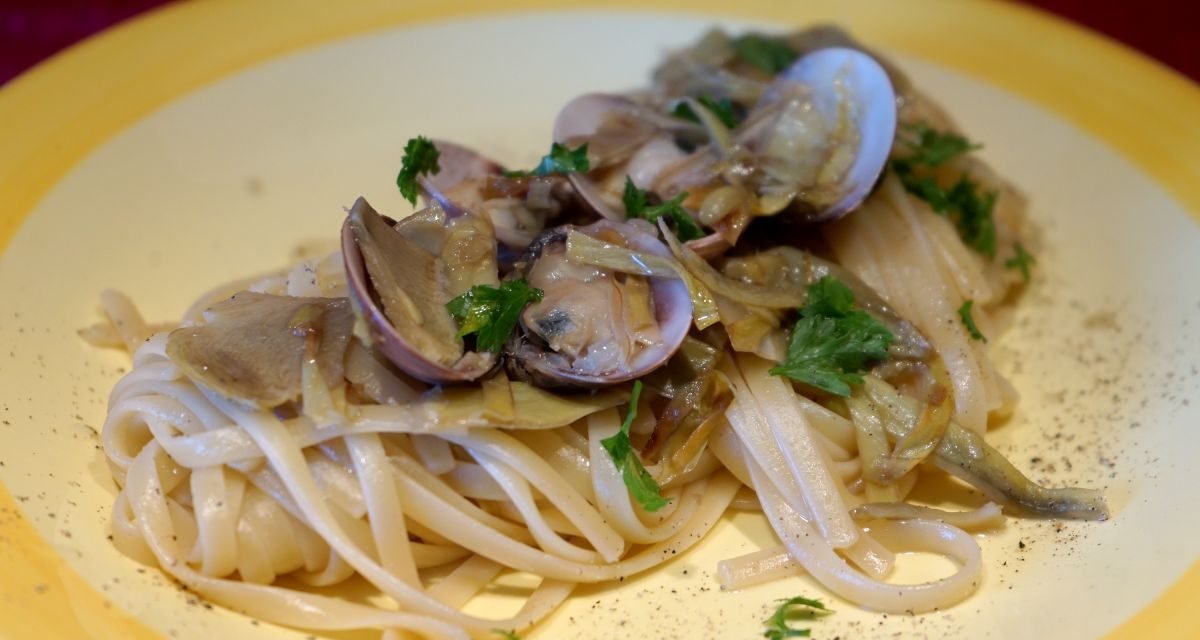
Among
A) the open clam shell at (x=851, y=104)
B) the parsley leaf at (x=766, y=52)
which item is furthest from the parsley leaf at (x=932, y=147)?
the parsley leaf at (x=766, y=52)

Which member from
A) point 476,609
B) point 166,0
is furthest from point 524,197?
point 166,0

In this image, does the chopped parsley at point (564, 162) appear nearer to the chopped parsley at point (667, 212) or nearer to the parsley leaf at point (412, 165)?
the chopped parsley at point (667, 212)

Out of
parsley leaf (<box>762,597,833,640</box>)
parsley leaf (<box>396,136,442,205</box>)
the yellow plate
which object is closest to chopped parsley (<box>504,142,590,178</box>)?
parsley leaf (<box>396,136,442,205</box>)

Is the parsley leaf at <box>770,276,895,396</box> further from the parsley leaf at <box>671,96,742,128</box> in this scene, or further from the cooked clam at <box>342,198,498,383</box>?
the cooked clam at <box>342,198,498,383</box>

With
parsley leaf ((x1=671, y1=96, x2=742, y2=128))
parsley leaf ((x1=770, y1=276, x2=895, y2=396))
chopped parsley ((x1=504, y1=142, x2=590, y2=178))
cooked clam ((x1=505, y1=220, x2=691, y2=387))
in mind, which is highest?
chopped parsley ((x1=504, y1=142, x2=590, y2=178))

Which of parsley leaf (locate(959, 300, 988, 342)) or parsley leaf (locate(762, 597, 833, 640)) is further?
parsley leaf (locate(959, 300, 988, 342))
